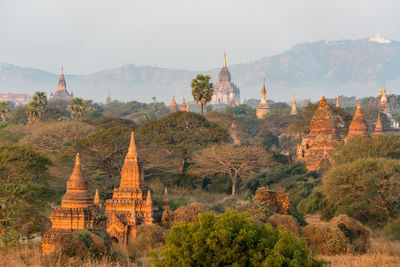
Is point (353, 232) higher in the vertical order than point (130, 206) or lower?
lower

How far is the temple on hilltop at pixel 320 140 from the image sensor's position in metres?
63.0

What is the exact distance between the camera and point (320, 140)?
64.7 meters

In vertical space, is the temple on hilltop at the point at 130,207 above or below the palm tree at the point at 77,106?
below

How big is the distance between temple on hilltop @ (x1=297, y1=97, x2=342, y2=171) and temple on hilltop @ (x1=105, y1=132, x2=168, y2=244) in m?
26.2

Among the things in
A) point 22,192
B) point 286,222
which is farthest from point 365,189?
point 22,192

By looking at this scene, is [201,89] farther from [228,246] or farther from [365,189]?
[228,246]

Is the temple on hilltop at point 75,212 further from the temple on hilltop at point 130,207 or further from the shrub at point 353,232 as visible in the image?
the shrub at point 353,232

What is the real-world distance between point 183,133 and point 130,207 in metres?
29.8

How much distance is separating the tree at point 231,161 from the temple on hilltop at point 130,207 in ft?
65.3

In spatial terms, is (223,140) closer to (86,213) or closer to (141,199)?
(141,199)

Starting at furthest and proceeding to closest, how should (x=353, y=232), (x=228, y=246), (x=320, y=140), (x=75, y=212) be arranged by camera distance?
(x=320, y=140) < (x=353, y=232) < (x=75, y=212) < (x=228, y=246)

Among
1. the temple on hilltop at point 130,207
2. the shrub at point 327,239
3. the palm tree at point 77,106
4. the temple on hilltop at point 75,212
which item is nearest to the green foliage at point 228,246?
the shrub at point 327,239

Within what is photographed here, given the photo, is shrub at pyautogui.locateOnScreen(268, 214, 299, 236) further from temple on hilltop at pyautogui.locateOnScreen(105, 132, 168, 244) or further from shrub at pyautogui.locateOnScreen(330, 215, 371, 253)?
temple on hilltop at pyautogui.locateOnScreen(105, 132, 168, 244)

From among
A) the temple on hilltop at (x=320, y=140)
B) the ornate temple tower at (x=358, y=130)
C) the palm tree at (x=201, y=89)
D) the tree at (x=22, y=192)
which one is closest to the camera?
the tree at (x=22, y=192)
